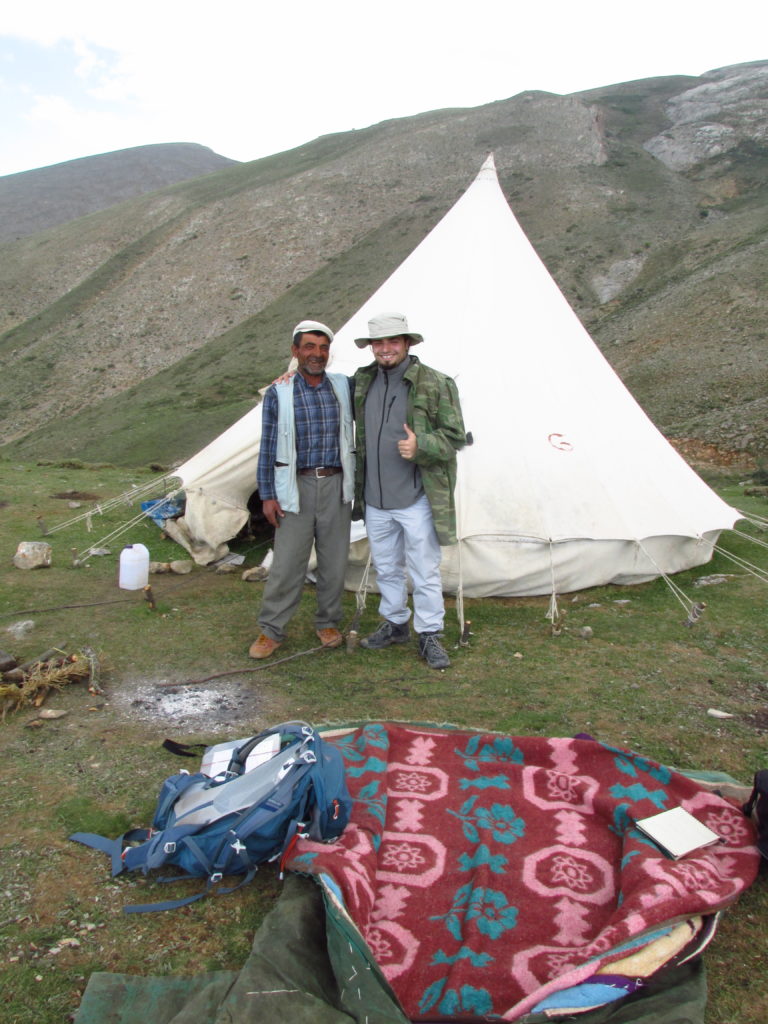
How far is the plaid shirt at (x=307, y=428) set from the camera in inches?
162

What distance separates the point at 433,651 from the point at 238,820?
1.97 m

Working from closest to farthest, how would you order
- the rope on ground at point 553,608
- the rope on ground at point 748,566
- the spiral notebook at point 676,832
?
the spiral notebook at point 676,832 → the rope on ground at point 553,608 → the rope on ground at point 748,566

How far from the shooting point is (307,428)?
4129mm

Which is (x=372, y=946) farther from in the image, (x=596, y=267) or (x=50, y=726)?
(x=596, y=267)

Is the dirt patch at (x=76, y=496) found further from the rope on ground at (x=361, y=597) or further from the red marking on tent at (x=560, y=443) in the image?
the red marking on tent at (x=560, y=443)

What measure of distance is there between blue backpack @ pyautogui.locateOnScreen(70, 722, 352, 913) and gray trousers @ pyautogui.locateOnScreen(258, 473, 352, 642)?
5.54 ft

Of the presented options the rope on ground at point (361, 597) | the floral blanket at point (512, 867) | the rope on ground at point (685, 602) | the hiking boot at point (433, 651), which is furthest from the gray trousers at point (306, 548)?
the rope on ground at point (685, 602)

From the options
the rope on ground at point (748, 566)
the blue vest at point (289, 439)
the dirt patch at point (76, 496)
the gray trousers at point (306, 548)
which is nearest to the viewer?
the blue vest at point (289, 439)

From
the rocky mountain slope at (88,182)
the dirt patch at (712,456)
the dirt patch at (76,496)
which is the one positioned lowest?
the dirt patch at (712,456)

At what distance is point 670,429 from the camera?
1553 centimetres

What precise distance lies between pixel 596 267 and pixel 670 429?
20092mm

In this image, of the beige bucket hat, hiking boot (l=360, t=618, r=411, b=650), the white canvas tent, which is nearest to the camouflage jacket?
the beige bucket hat

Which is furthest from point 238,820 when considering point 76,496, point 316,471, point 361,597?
point 76,496

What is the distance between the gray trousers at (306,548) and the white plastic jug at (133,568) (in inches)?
57.6
